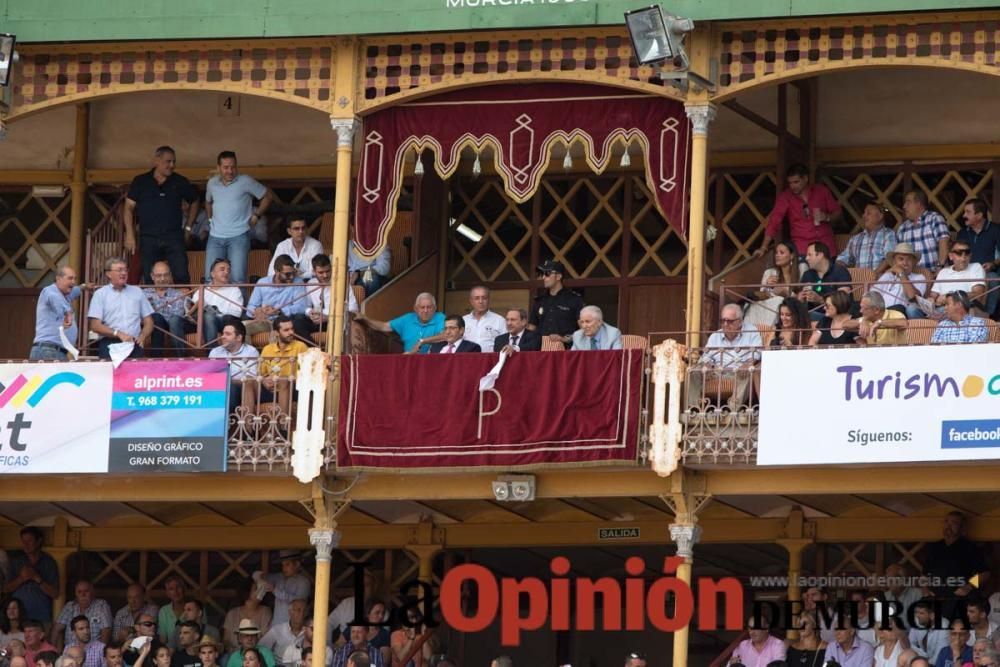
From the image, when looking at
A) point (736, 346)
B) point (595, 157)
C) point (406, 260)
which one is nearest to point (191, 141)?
point (406, 260)

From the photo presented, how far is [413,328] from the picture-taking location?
23.5 m

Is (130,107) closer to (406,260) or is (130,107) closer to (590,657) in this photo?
(406,260)

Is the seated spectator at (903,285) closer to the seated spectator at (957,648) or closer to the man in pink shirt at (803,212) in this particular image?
the man in pink shirt at (803,212)

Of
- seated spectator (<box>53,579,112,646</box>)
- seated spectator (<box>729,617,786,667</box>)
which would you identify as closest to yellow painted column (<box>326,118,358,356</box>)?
seated spectator (<box>53,579,112,646</box>)

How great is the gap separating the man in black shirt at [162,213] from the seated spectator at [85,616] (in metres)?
3.54

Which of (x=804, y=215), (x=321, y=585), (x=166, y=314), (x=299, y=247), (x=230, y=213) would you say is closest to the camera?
(x=321, y=585)

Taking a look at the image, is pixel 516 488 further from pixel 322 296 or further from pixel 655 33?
pixel 655 33

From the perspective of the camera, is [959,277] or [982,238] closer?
[959,277]

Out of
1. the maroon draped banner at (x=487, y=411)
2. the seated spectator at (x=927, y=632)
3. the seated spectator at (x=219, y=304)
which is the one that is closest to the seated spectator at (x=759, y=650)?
the seated spectator at (x=927, y=632)

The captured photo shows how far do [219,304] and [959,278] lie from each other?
7.64 metres

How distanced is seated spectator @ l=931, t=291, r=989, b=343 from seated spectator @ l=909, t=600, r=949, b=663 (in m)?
2.70

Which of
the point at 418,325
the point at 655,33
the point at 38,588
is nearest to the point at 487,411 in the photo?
the point at 418,325

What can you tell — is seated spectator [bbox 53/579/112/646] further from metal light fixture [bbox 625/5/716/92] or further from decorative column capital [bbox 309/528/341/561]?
metal light fixture [bbox 625/5/716/92]

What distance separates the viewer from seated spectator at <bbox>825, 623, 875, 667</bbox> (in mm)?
21547
